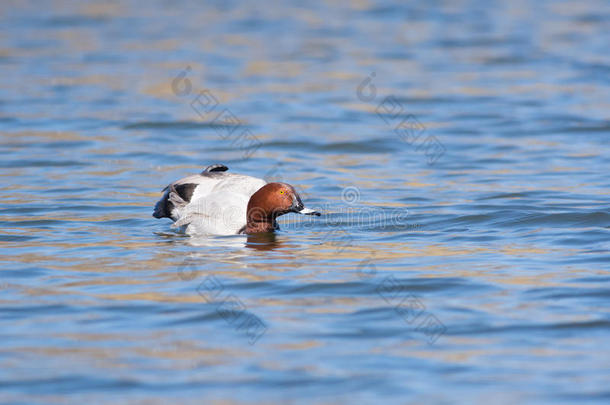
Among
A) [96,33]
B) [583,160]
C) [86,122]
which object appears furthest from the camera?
[96,33]

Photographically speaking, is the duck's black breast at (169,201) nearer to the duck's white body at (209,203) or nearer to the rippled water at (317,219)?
the duck's white body at (209,203)

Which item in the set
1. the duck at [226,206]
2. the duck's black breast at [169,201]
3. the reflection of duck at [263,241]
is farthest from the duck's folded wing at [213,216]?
the reflection of duck at [263,241]

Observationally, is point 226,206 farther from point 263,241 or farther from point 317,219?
point 317,219

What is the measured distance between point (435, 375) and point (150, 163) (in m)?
9.65

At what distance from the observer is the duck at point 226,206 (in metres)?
11.5

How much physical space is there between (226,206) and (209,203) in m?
0.19

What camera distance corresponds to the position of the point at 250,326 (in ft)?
27.1

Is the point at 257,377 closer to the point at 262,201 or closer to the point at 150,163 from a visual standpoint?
the point at 262,201

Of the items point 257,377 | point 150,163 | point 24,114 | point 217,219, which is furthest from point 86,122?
point 257,377

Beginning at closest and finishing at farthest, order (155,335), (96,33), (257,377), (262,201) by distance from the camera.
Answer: (257,377) → (155,335) → (262,201) → (96,33)

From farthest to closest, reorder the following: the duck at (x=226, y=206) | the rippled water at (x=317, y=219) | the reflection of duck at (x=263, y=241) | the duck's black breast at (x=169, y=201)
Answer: the duck's black breast at (x=169, y=201), the duck at (x=226, y=206), the reflection of duck at (x=263, y=241), the rippled water at (x=317, y=219)

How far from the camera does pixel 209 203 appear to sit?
11672 millimetres

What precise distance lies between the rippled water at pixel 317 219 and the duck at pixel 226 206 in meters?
0.22

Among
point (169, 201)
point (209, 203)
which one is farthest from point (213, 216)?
point (169, 201)
